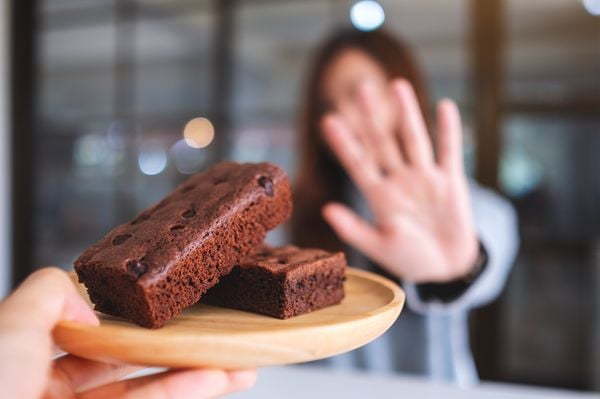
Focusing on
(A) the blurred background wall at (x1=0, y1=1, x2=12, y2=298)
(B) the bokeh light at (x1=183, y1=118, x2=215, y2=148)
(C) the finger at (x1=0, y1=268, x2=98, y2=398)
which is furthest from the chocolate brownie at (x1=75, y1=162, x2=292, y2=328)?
(A) the blurred background wall at (x1=0, y1=1, x2=12, y2=298)

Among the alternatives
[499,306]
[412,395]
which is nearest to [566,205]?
[499,306]

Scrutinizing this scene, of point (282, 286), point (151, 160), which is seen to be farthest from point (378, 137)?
point (151, 160)

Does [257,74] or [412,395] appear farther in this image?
[257,74]

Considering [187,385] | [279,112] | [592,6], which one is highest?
[592,6]

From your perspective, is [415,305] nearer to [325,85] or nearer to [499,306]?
[325,85]

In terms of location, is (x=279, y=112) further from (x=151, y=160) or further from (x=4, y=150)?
(x=4, y=150)
